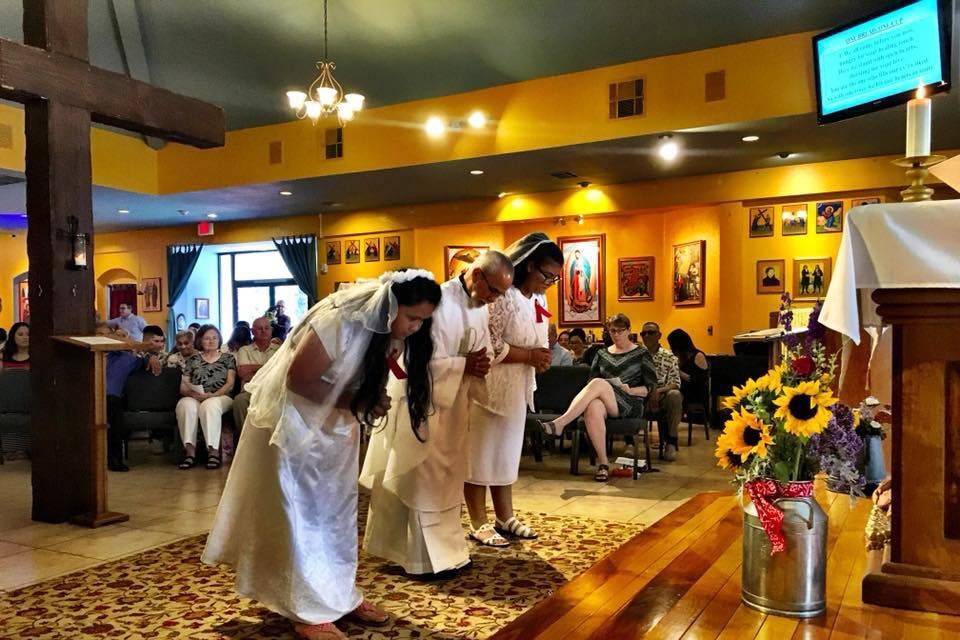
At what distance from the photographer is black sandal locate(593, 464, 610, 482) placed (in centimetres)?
555

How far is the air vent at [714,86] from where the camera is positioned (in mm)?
7309

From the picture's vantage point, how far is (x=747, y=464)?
6.12ft

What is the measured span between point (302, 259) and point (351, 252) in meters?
0.93

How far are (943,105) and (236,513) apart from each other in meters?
6.99

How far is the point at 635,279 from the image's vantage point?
441 inches

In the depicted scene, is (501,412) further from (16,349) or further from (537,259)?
(16,349)

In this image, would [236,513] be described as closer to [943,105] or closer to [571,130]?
[571,130]

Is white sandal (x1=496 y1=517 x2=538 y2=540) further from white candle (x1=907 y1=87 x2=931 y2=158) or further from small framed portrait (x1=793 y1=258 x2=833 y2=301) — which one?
small framed portrait (x1=793 y1=258 x2=833 y2=301)

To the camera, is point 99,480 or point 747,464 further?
point 99,480

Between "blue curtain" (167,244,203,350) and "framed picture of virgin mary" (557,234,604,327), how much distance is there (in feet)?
22.7

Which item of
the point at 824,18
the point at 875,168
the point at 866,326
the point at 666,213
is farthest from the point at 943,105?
the point at 866,326

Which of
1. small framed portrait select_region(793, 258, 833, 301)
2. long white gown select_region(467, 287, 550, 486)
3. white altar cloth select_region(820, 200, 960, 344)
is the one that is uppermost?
small framed portrait select_region(793, 258, 833, 301)

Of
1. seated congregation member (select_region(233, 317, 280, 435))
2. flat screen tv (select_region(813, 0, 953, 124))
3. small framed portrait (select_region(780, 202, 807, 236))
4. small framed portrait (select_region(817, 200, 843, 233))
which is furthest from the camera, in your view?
small framed portrait (select_region(780, 202, 807, 236))

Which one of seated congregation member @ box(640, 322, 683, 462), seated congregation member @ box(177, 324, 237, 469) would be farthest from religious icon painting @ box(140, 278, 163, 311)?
seated congregation member @ box(640, 322, 683, 462)
